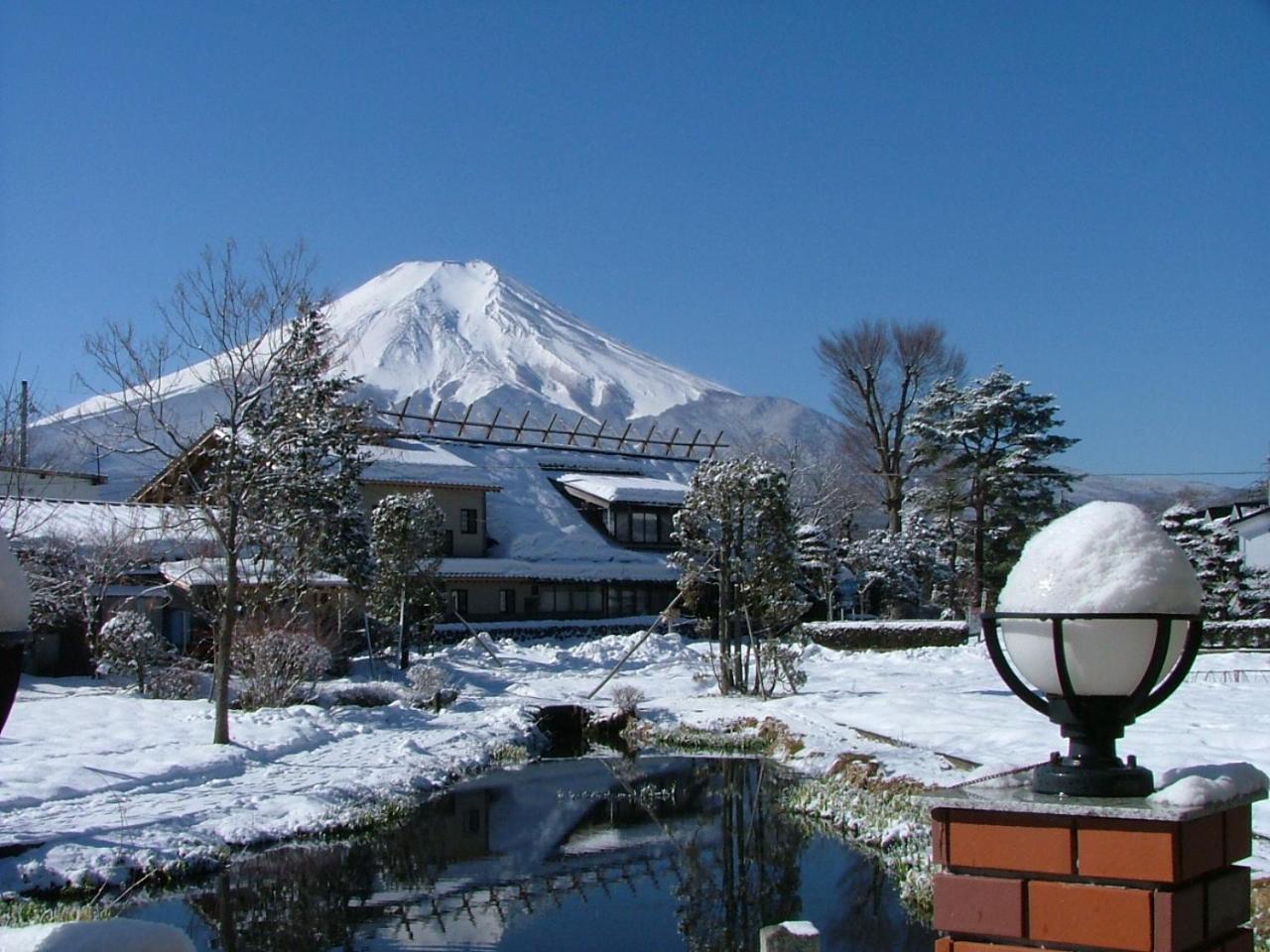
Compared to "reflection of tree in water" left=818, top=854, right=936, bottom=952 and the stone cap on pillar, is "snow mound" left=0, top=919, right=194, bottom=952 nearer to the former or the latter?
the stone cap on pillar

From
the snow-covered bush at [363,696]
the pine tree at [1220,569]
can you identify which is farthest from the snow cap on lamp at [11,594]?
the pine tree at [1220,569]

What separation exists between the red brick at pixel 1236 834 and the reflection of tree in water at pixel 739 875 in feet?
21.1

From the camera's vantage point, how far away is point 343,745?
54.0 ft

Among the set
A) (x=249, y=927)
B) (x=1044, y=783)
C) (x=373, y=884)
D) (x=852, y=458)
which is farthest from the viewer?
(x=852, y=458)

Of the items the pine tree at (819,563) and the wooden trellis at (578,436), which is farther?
the wooden trellis at (578,436)

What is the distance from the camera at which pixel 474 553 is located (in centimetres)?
3756

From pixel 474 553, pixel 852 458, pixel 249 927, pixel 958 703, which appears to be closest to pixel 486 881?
pixel 249 927

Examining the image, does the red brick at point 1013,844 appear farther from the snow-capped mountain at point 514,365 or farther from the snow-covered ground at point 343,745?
the snow-capped mountain at point 514,365

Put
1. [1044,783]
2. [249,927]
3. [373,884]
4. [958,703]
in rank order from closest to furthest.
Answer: [1044,783]
[249,927]
[373,884]
[958,703]

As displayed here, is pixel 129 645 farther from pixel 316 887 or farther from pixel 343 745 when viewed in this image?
pixel 316 887

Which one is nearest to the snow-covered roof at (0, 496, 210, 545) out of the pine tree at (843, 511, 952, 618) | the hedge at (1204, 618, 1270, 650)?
the pine tree at (843, 511, 952, 618)

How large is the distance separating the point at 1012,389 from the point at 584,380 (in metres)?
82.1

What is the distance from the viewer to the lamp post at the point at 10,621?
2.04 meters

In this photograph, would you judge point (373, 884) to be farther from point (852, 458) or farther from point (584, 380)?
point (584, 380)
